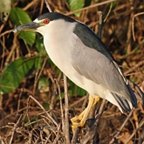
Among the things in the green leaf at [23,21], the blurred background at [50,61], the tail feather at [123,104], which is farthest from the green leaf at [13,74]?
the tail feather at [123,104]

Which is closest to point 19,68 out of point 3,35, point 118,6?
point 3,35

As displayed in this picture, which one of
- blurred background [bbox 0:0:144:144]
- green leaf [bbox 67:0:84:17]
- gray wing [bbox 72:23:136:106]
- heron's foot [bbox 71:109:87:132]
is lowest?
blurred background [bbox 0:0:144:144]

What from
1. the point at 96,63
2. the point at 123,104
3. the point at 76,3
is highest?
the point at 76,3

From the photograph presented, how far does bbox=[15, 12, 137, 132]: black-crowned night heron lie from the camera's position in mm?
2848

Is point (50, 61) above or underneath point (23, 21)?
underneath

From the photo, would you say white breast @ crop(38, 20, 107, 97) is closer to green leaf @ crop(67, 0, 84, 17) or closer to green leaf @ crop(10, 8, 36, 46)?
green leaf @ crop(67, 0, 84, 17)

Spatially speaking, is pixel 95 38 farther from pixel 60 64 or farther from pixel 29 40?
pixel 29 40

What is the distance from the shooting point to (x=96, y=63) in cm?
298

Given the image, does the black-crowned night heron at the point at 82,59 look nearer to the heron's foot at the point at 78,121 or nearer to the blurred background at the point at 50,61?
the heron's foot at the point at 78,121

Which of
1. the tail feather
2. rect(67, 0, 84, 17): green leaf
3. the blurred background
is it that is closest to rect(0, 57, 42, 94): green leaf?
the blurred background

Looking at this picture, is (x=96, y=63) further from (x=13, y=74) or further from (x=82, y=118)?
(x=13, y=74)

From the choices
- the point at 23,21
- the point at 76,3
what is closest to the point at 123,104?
the point at 76,3

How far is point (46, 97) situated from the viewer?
4.38 metres

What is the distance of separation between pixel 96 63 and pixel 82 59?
75 millimetres
